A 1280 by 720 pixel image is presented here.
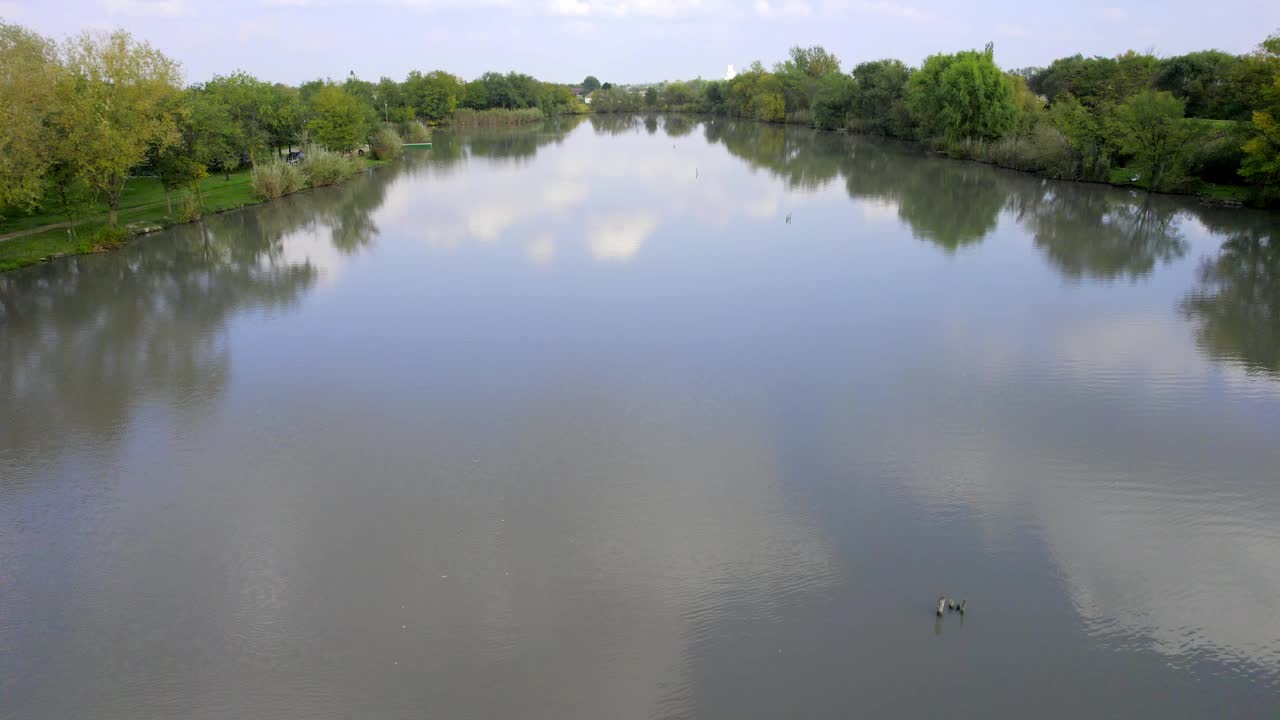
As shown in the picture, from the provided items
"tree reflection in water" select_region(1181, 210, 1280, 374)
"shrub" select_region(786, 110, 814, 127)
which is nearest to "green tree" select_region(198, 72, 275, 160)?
"tree reflection in water" select_region(1181, 210, 1280, 374)

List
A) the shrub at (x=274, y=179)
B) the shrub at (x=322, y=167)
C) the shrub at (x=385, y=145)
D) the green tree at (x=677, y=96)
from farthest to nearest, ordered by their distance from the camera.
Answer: the green tree at (x=677, y=96), the shrub at (x=385, y=145), the shrub at (x=322, y=167), the shrub at (x=274, y=179)

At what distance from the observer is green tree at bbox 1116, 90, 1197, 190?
2662 centimetres

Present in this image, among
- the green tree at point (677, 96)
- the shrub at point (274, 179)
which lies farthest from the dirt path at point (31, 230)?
the green tree at point (677, 96)

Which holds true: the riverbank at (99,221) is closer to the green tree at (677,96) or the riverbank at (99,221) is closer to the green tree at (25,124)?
the green tree at (25,124)

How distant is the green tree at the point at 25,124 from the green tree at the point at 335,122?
17.2 metres

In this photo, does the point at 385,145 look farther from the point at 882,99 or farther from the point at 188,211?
the point at 882,99

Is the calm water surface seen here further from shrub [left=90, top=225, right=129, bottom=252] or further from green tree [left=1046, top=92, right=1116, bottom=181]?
green tree [left=1046, top=92, right=1116, bottom=181]

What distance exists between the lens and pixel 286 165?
29.2 meters

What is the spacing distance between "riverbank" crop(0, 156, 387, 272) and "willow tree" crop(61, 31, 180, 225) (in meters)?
1.23

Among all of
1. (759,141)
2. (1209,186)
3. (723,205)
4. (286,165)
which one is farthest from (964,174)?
(286,165)

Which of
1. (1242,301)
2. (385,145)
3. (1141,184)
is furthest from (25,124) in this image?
→ (1141,184)

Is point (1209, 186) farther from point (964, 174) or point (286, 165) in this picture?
point (286, 165)

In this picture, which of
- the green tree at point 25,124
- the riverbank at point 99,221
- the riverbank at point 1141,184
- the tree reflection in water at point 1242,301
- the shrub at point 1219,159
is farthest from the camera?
the shrub at point 1219,159

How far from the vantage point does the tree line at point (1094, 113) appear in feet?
85.5
